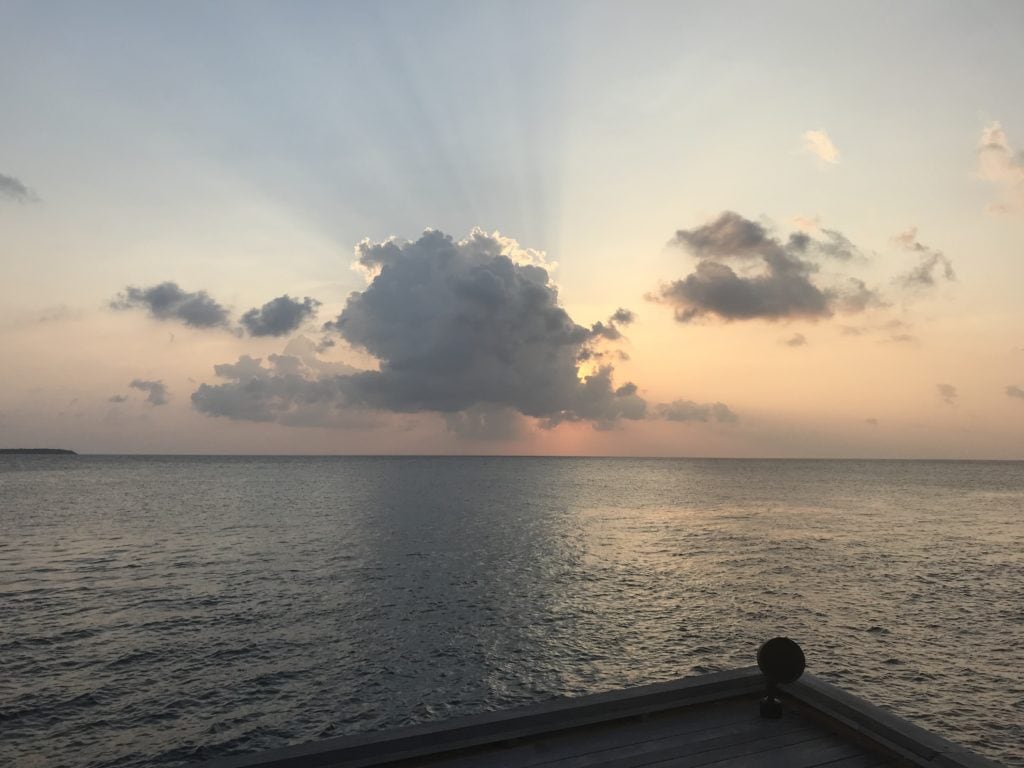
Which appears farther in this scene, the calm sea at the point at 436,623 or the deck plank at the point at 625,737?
the calm sea at the point at 436,623

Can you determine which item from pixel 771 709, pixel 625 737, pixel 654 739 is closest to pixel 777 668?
pixel 771 709

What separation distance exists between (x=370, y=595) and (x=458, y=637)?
10.3 meters

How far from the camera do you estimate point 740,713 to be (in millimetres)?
9938

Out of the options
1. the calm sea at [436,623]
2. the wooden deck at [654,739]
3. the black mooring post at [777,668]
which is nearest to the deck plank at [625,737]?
the wooden deck at [654,739]

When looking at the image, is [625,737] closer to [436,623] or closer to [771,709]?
[771,709]

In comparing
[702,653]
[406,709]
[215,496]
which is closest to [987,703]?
[702,653]

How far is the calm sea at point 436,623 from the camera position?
2055cm

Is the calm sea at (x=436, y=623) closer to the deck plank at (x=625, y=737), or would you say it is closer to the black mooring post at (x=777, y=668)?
the deck plank at (x=625, y=737)

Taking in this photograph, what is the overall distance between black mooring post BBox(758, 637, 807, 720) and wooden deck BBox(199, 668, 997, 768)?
20 centimetres

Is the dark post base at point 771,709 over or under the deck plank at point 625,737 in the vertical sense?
over

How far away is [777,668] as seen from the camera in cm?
991

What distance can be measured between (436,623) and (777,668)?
23.8 meters

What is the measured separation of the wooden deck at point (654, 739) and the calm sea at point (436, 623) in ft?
41.9

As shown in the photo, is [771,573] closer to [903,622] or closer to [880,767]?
[903,622]
